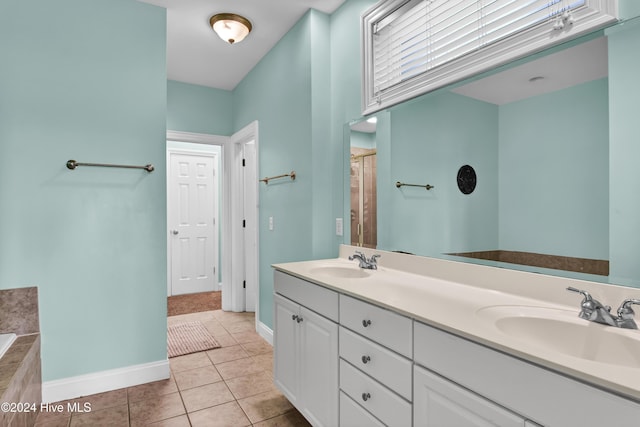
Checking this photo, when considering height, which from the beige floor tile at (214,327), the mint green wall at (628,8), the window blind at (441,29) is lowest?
the beige floor tile at (214,327)

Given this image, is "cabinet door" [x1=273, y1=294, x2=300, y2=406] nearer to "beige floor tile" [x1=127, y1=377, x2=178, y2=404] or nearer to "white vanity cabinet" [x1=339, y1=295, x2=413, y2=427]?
"white vanity cabinet" [x1=339, y1=295, x2=413, y2=427]

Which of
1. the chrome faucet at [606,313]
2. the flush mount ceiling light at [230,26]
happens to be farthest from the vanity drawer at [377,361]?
the flush mount ceiling light at [230,26]

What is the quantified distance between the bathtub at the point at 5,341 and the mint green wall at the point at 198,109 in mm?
2400

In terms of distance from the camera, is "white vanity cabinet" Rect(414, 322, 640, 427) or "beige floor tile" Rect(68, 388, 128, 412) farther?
"beige floor tile" Rect(68, 388, 128, 412)

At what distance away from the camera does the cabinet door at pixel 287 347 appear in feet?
6.27

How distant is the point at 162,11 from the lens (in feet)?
8.36

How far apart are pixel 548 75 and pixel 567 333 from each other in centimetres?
94

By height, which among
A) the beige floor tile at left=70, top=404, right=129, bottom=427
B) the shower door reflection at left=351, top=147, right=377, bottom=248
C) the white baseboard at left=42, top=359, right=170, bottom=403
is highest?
the shower door reflection at left=351, top=147, right=377, bottom=248

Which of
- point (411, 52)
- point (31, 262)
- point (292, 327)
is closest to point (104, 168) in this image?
point (31, 262)

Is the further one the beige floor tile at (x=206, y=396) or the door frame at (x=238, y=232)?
the door frame at (x=238, y=232)

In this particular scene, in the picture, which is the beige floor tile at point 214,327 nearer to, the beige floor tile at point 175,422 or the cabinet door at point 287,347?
the beige floor tile at point 175,422

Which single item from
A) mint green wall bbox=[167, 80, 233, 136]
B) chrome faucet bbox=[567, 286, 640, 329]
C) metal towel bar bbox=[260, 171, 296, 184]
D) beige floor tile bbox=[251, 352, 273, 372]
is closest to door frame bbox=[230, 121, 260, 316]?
mint green wall bbox=[167, 80, 233, 136]

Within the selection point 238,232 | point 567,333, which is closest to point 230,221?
point 238,232

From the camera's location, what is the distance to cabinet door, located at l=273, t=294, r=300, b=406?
6.27 ft
